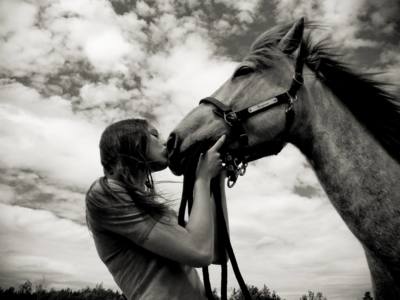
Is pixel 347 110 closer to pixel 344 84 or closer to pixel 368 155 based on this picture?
pixel 344 84

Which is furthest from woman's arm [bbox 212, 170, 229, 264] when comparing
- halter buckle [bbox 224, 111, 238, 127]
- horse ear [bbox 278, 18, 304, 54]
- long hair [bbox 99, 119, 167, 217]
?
horse ear [bbox 278, 18, 304, 54]

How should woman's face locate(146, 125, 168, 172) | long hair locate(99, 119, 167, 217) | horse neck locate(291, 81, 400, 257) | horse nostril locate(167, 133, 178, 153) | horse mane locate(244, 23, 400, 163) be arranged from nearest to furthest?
long hair locate(99, 119, 167, 217)
woman's face locate(146, 125, 168, 172)
horse neck locate(291, 81, 400, 257)
horse mane locate(244, 23, 400, 163)
horse nostril locate(167, 133, 178, 153)

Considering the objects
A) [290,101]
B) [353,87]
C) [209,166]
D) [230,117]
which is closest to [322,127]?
[290,101]

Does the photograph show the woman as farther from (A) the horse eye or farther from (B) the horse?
(A) the horse eye

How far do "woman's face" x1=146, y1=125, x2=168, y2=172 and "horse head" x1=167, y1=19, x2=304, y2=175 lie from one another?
51cm

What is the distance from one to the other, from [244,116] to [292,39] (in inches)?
33.7

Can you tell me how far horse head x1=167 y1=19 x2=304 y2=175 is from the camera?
2807mm

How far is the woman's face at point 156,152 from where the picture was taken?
216cm

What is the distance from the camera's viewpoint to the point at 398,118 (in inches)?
108

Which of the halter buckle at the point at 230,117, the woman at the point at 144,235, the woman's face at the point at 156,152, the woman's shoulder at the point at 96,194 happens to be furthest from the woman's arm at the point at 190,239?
the halter buckle at the point at 230,117

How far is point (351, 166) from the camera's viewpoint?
2.47m

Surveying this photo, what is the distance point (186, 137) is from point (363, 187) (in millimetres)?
1316

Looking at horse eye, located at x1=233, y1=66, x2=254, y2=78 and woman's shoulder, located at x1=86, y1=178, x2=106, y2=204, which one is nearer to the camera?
woman's shoulder, located at x1=86, y1=178, x2=106, y2=204

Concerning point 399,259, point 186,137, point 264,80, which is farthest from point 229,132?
point 399,259
